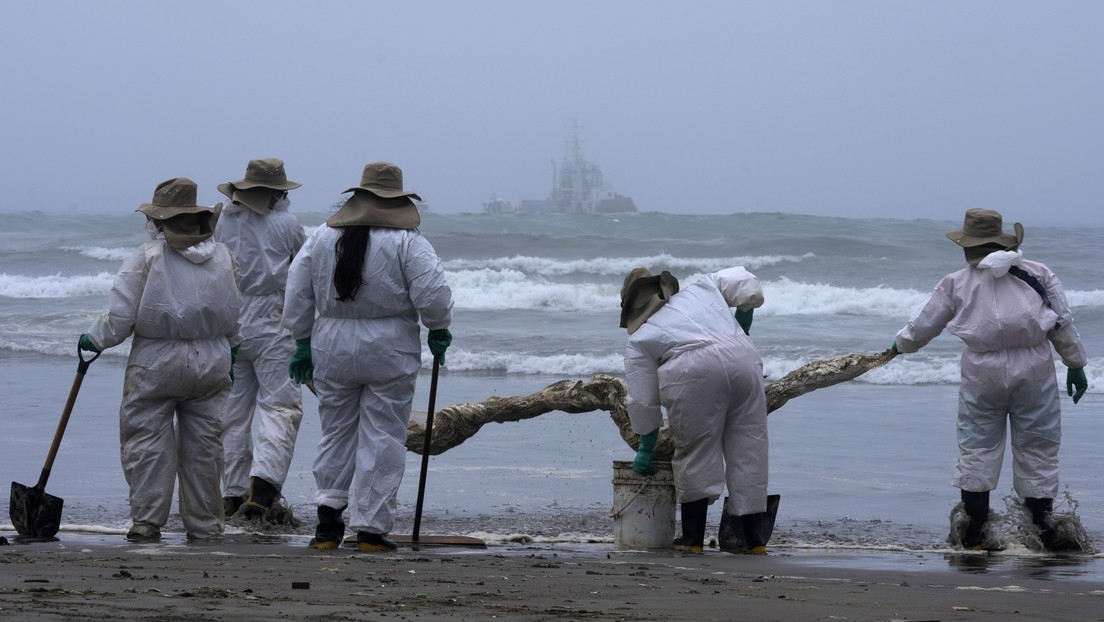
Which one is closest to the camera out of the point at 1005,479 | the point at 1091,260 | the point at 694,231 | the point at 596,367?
the point at 1005,479

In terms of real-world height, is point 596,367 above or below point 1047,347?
below

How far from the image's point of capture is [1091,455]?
9.84 meters

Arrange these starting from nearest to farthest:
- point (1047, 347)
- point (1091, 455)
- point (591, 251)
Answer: point (1047, 347)
point (1091, 455)
point (591, 251)

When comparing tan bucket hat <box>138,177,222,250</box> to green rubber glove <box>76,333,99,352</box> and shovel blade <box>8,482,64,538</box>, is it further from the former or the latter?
shovel blade <box>8,482,64,538</box>

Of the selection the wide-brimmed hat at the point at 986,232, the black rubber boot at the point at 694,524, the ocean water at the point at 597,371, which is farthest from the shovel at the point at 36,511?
the wide-brimmed hat at the point at 986,232

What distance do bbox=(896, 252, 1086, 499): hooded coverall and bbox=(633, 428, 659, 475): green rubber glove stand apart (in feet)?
5.14

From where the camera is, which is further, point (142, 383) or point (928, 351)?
point (928, 351)

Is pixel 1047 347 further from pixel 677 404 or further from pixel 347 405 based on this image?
pixel 347 405

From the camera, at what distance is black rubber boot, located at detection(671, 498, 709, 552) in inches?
253

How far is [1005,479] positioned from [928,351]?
8298mm

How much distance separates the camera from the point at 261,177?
7395 mm

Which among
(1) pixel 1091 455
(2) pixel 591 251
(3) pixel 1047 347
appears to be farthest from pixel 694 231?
(3) pixel 1047 347

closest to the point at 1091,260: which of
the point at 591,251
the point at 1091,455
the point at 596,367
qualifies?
the point at 591,251

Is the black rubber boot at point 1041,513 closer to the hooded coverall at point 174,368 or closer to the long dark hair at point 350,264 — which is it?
the long dark hair at point 350,264
